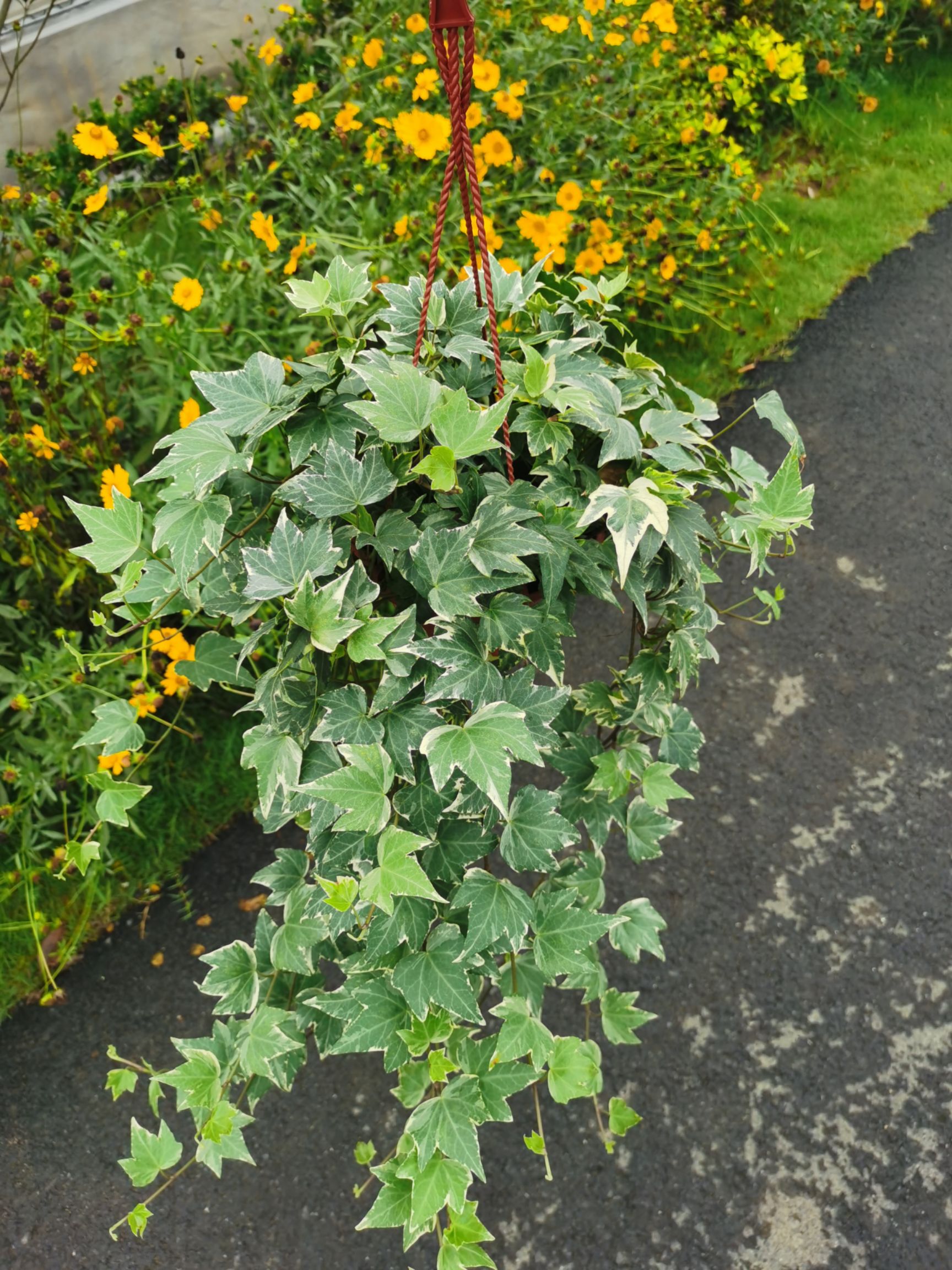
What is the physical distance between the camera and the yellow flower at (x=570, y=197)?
2664mm

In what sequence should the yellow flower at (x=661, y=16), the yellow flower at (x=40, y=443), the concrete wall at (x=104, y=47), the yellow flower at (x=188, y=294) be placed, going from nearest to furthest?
the yellow flower at (x=40, y=443) → the yellow flower at (x=188, y=294) → the yellow flower at (x=661, y=16) → the concrete wall at (x=104, y=47)

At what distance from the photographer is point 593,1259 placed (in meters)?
1.88

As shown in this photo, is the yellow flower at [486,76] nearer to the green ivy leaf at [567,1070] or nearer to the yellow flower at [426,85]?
the yellow flower at [426,85]

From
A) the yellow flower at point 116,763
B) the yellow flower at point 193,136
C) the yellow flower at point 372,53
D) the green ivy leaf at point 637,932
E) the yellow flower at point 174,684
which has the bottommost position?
the green ivy leaf at point 637,932

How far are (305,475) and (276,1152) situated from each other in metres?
1.61

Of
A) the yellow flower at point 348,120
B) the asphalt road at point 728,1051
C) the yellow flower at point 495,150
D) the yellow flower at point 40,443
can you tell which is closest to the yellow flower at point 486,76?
the yellow flower at point 495,150

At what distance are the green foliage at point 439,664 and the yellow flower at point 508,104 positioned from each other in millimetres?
1730

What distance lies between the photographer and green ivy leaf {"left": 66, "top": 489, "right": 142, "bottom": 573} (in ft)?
3.94

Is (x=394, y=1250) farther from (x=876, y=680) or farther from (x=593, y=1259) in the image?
(x=876, y=680)

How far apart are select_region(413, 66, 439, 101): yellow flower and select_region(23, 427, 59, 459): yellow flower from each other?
123 centimetres

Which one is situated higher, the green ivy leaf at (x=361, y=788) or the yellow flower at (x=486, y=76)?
the yellow flower at (x=486, y=76)

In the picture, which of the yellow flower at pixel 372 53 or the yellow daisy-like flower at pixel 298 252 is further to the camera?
the yellow flower at pixel 372 53

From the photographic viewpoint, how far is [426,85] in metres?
2.76

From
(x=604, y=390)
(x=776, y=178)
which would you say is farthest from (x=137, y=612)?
(x=776, y=178)
